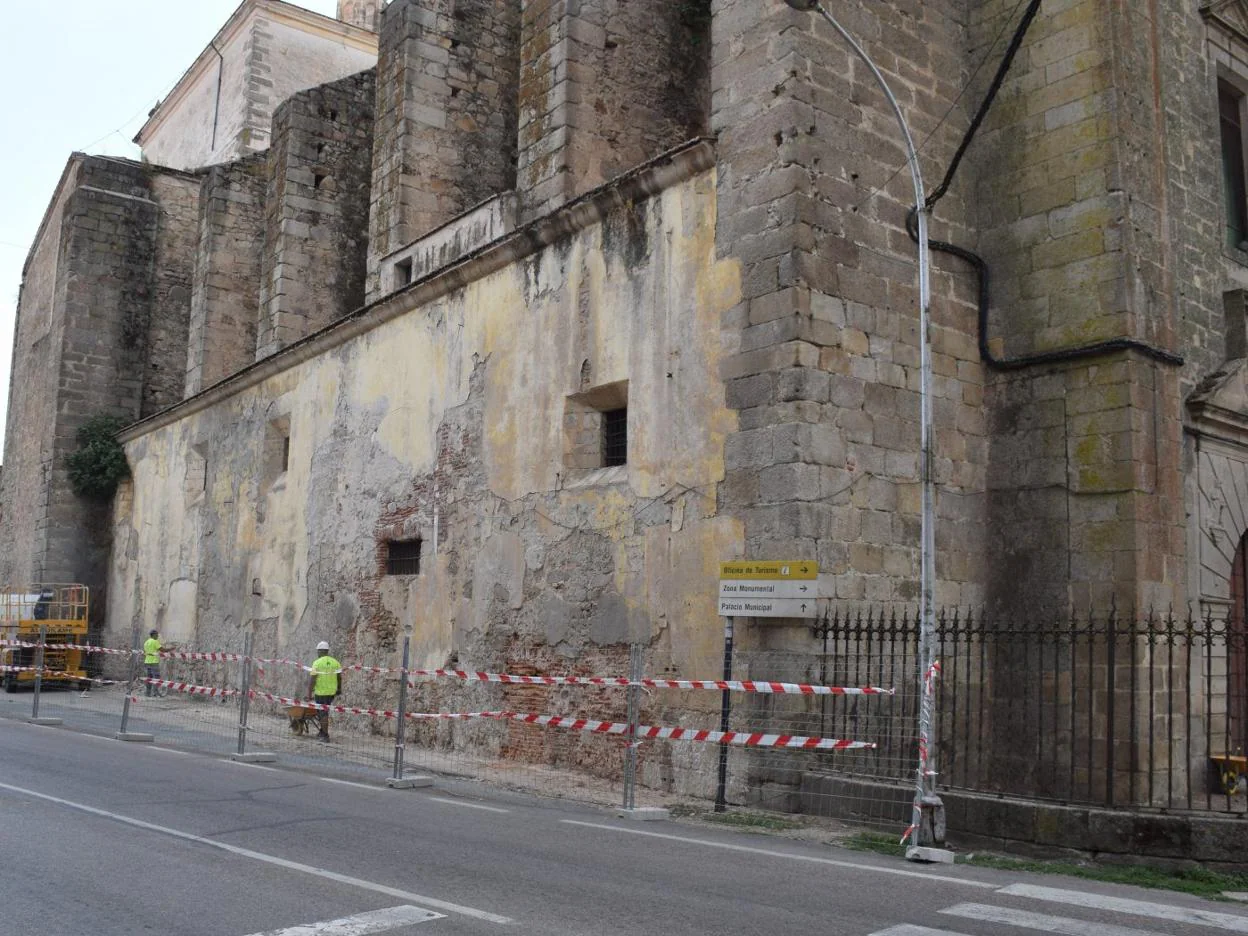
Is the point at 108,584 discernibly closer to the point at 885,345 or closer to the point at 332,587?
the point at 332,587

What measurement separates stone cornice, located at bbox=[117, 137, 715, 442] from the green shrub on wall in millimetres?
6603

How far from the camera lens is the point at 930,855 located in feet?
24.5

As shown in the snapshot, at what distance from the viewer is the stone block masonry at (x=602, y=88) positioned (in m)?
15.6

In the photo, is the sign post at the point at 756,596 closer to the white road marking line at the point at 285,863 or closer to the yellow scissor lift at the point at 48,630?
the white road marking line at the point at 285,863

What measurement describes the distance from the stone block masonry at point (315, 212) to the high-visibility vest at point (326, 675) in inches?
330

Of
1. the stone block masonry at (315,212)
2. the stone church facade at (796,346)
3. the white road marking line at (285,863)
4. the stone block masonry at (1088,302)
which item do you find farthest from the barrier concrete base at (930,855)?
the stone block masonry at (315,212)

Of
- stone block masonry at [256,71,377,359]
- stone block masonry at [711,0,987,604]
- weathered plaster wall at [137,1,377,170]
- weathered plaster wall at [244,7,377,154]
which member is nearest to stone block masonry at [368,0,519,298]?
stone block masonry at [256,71,377,359]

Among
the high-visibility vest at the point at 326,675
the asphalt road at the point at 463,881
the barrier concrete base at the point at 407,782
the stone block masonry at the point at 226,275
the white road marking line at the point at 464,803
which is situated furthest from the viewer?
the stone block masonry at the point at 226,275

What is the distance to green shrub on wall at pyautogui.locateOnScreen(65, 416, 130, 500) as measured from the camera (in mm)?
26328

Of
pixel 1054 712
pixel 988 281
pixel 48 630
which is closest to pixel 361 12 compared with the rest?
pixel 48 630

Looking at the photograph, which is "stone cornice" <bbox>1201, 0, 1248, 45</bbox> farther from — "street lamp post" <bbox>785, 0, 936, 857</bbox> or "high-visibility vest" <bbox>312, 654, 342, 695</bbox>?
"high-visibility vest" <bbox>312, 654, 342, 695</bbox>

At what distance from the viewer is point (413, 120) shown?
61.6 ft

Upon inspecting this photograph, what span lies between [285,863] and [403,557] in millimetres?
8924

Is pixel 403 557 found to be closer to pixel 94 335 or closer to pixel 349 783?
pixel 349 783
